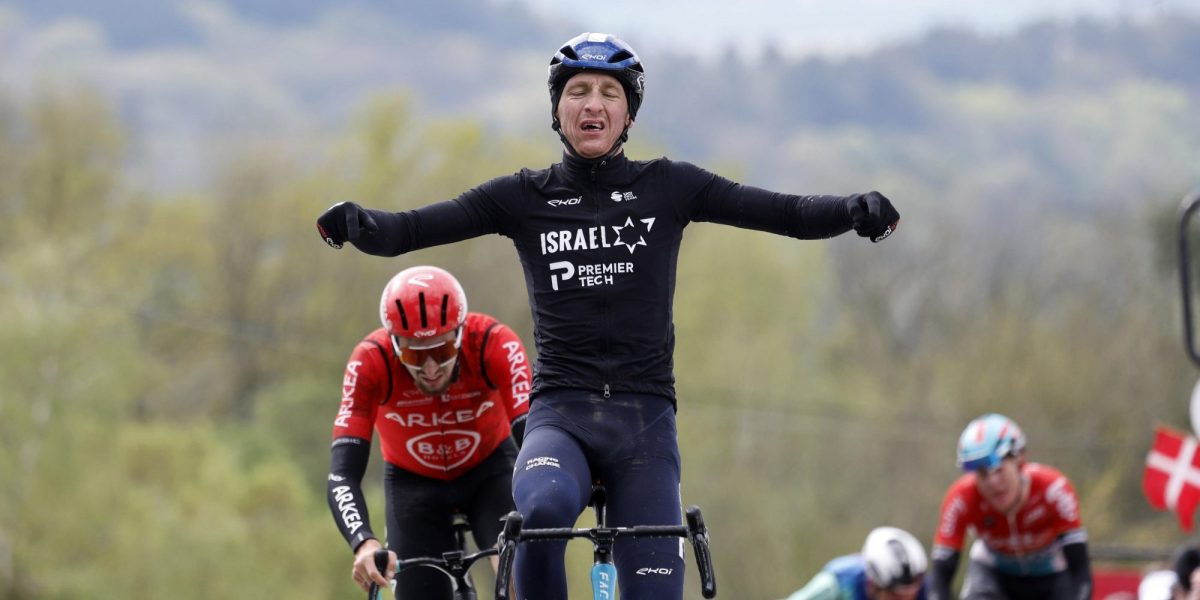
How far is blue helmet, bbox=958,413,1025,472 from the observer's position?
12969 millimetres

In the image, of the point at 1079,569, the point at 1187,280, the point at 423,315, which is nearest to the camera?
the point at 423,315

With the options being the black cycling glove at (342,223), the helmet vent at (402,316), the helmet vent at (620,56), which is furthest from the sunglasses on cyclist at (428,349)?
the helmet vent at (620,56)

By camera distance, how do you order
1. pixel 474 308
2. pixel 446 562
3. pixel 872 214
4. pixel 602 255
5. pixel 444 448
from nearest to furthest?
1. pixel 872 214
2. pixel 602 255
3. pixel 446 562
4. pixel 444 448
5. pixel 474 308

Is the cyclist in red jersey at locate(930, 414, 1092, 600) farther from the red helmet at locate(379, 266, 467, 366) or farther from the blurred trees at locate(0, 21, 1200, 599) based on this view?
the blurred trees at locate(0, 21, 1200, 599)

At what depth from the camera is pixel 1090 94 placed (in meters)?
100

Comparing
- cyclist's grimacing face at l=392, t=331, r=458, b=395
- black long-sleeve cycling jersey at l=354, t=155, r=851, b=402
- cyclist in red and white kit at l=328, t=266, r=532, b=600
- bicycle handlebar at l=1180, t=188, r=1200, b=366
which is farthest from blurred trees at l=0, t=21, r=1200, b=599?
black long-sleeve cycling jersey at l=354, t=155, r=851, b=402

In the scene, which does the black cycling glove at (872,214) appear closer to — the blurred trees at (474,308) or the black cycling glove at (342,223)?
the black cycling glove at (342,223)

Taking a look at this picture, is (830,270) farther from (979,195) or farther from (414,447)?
(414,447)

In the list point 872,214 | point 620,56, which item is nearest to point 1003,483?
point 872,214

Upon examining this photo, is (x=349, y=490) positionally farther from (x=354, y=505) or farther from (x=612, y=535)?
(x=612, y=535)

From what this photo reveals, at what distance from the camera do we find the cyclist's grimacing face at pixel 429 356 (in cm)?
991

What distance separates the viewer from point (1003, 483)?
13.1 meters

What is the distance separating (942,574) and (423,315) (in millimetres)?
5437

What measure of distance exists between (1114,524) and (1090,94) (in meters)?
58.0
